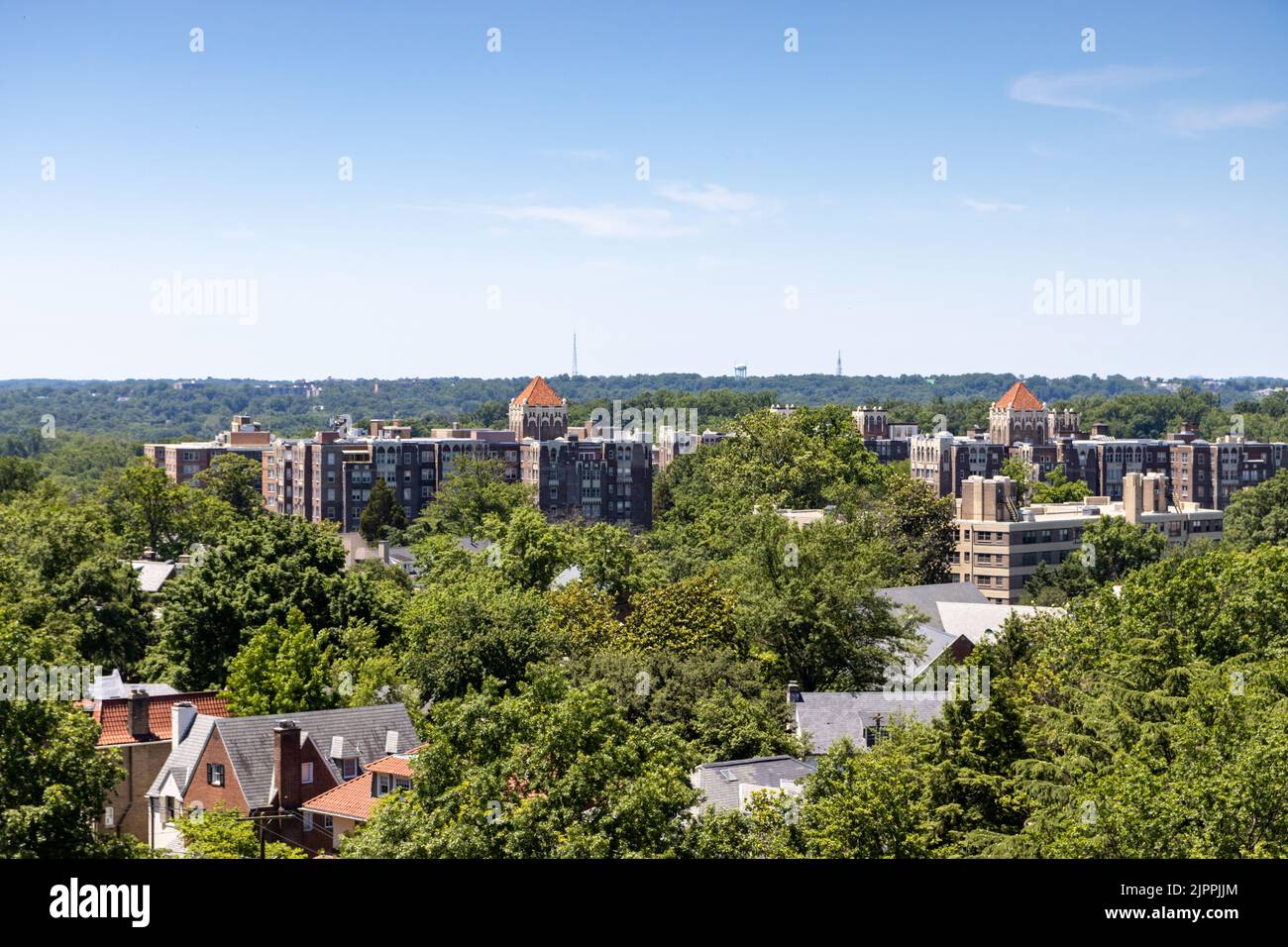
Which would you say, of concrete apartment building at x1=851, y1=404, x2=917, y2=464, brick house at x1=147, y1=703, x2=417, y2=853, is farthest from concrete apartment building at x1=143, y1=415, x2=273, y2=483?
brick house at x1=147, y1=703, x2=417, y2=853

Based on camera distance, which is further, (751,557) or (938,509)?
(938,509)

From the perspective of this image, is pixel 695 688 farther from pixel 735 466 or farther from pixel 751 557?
pixel 735 466

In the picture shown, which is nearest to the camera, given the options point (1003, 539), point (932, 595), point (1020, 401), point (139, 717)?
point (139, 717)

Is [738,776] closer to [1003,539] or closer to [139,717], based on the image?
[139,717]

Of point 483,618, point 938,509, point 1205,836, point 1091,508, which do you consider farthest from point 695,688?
point 1091,508

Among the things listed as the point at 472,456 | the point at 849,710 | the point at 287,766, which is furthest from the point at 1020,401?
the point at 287,766
